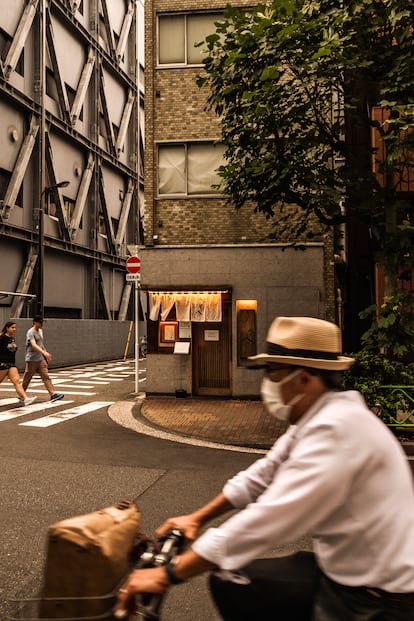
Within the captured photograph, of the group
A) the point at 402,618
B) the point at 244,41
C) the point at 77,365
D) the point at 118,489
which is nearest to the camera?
the point at 402,618

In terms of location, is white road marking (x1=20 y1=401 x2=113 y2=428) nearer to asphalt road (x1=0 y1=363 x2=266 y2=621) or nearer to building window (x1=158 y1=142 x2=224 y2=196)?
asphalt road (x1=0 y1=363 x2=266 y2=621)

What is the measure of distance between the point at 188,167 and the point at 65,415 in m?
7.44

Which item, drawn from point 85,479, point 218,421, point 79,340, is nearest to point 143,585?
point 85,479

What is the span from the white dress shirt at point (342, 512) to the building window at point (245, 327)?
12307 mm

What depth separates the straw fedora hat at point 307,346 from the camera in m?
1.72

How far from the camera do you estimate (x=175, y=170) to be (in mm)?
14883

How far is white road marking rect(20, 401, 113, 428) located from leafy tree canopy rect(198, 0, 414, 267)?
5554 millimetres

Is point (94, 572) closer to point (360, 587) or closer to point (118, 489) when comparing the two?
point (360, 587)

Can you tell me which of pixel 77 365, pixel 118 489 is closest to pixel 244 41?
pixel 118 489

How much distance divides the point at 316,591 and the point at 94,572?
665mm

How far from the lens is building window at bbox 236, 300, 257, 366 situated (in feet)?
45.5

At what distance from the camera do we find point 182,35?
14.9 m

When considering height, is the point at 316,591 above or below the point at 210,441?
above

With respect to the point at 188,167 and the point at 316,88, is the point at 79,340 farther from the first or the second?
the point at 316,88
